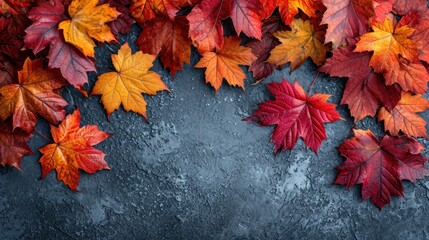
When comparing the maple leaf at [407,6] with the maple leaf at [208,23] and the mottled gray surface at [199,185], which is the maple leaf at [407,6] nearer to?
the mottled gray surface at [199,185]

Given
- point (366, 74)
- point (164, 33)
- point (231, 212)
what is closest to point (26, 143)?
point (164, 33)

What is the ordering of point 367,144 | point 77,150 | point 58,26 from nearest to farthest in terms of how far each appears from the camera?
point 58,26 < point 77,150 < point 367,144

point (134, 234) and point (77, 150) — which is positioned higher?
point (77, 150)

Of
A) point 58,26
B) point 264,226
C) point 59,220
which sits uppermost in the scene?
point 58,26

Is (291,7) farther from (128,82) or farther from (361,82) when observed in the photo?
(128,82)

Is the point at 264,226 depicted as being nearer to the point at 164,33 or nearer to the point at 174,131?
the point at 174,131

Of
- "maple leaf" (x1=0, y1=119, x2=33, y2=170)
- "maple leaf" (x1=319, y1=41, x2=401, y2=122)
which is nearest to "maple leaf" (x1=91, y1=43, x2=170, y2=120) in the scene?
"maple leaf" (x1=0, y1=119, x2=33, y2=170)

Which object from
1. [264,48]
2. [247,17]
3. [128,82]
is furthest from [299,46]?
[128,82]

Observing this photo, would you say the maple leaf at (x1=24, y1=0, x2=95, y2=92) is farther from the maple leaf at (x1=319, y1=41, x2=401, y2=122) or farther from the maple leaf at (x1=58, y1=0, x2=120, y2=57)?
the maple leaf at (x1=319, y1=41, x2=401, y2=122)
